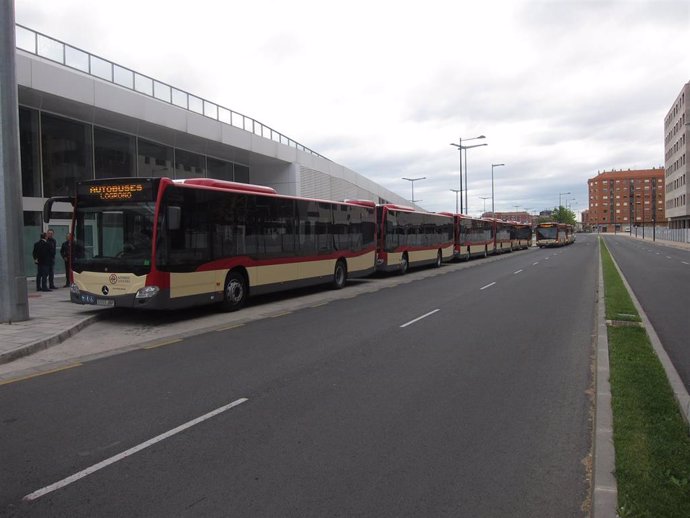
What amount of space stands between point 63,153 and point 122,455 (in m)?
17.4

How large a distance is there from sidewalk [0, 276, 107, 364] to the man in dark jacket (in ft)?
4.18

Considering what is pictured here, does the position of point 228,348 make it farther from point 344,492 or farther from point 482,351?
point 344,492

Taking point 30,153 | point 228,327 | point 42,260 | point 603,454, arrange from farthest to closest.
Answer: point 30,153
point 42,260
point 228,327
point 603,454

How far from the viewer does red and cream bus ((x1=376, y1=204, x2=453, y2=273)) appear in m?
23.1

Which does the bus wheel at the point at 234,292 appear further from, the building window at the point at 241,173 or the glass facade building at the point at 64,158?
the building window at the point at 241,173

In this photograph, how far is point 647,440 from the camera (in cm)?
445

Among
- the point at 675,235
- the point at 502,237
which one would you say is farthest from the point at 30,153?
the point at 675,235

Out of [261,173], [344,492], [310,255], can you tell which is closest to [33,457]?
[344,492]

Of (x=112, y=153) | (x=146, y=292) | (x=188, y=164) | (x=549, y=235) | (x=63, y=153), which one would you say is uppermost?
(x=188, y=164)

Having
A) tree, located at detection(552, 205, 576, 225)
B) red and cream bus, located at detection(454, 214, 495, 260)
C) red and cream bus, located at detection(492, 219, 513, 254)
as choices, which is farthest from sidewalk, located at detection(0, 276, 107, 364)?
tree, located at detection(552, 205, 576, 225)

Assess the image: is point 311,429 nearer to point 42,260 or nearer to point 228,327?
point 228,327

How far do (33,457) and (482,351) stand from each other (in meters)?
6.02

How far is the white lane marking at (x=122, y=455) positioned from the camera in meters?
3.78

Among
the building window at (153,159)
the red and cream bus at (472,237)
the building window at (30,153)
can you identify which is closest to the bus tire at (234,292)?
the building window at (30,153)
